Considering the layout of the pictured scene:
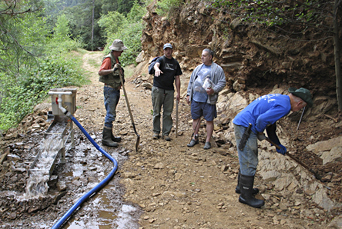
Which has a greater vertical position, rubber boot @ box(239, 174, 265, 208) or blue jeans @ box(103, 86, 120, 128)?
blue jeans @ box(103, 86, 120, 128)

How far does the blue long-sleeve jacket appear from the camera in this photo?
9.98 feet

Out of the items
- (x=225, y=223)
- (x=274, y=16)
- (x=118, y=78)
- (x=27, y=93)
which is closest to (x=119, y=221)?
(x=225, y=223)

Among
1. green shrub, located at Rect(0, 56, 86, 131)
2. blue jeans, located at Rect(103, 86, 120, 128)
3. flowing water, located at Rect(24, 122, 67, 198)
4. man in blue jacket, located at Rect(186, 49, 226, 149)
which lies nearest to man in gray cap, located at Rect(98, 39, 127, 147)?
blue jeans, located at Rect(103, 86, 120, 128)

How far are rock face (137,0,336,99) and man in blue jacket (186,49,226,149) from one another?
1596 mm

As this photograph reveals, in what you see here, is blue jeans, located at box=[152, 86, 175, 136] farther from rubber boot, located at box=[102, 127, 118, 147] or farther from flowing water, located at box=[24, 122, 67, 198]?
flowing water, located at box=[24, 122, 67, 198]

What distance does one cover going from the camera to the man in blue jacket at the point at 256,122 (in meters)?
3.05

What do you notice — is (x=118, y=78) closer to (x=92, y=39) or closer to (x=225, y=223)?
(x=225, y=223)

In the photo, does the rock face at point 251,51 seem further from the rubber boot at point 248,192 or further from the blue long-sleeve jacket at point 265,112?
the rubber boot at point 248,192

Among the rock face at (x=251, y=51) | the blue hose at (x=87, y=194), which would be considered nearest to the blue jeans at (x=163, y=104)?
the blue hose at (x=87, y=194)

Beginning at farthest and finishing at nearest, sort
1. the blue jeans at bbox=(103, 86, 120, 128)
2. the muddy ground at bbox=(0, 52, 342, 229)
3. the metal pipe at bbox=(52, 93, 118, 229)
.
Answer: the blue jeans at bbox=(103, 86, 120, 128) < the muddy ground at bbox=(0, 52, 342, 229) < the metal pipe at bbox=(52, 93, 118, 229)

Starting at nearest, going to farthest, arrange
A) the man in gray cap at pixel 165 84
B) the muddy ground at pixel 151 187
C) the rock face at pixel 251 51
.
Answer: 1. the muddy ground at pixel 151 187
2. the rock face at pixel 251 51
3. the man in gray cap at pixel 165 84

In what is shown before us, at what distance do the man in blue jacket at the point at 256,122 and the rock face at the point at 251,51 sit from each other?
7.00 feet

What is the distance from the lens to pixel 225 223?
9.88 feet

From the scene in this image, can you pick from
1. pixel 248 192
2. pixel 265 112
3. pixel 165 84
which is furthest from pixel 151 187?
pixel 165 84
